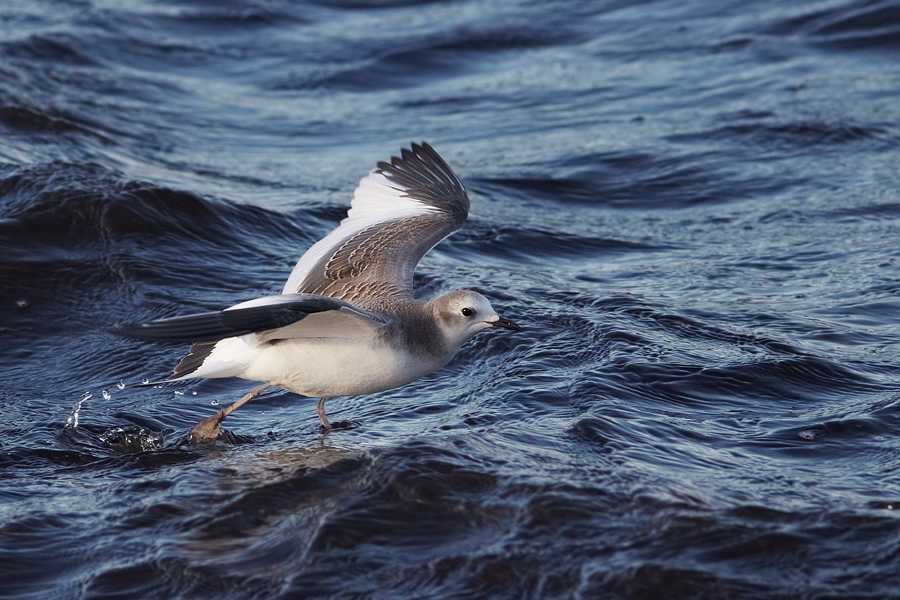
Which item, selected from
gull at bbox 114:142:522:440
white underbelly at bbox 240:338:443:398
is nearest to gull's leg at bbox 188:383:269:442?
gull at bbox 114:142:522:440

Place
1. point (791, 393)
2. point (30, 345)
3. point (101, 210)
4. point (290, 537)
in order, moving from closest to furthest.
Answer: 1. point (290, 537)
2. point (791, 393)
3. point (30, 345)
4. point (101, 210)

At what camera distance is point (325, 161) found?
40.4 feet

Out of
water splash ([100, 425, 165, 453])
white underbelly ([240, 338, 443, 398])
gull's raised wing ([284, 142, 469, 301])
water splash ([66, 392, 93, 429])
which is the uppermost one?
gull's raised wing ([284, 142, 469, 301])

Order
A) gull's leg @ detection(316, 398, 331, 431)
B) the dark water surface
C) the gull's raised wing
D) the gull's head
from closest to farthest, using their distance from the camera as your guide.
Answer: the dark water surface < the gull's head < gull's leg @ detection(316, 398, 331, 431) < the gull's raised wing

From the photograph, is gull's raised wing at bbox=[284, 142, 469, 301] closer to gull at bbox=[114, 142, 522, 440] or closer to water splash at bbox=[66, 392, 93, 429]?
gull at bbox=[114, 142, 522, 440]

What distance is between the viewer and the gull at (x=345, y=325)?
4.98m

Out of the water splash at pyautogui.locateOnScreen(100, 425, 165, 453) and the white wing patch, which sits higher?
the white wing patch

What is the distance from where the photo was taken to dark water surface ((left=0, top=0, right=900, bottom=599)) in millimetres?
4785

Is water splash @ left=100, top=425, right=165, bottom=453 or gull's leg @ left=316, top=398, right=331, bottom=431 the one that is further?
gull's leg @ left=316, top=398, right=331, bottom=431

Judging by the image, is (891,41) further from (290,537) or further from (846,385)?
(290,537)

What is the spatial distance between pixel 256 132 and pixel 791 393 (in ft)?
28.5

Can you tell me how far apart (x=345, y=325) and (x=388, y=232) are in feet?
6.04

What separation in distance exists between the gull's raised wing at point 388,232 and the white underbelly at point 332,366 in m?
0.83

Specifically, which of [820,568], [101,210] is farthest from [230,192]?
[820,568]
